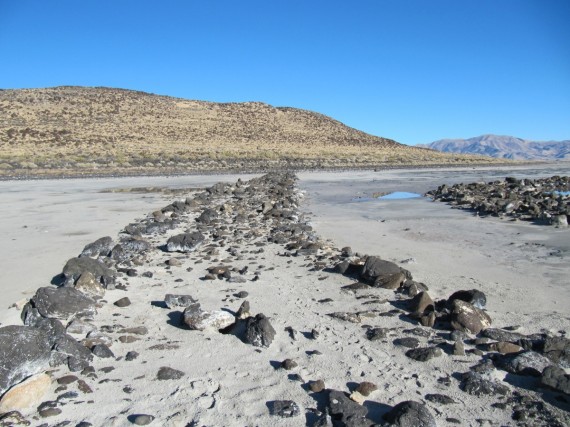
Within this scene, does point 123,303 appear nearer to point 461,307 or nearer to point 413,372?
point 413,372

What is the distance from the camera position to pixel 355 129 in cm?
9419

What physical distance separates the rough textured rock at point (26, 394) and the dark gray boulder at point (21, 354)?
144mm

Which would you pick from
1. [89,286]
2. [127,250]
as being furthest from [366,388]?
[127,250]

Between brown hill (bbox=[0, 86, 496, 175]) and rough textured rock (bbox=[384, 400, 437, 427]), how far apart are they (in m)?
39.9

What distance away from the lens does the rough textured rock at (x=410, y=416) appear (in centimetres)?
307

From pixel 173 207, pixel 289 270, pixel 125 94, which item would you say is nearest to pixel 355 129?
pixel 125 94

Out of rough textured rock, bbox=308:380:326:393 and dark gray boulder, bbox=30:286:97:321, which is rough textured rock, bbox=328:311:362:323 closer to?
rough textured rock, bbox=308:380:326:393

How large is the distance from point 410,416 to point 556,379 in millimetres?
1276

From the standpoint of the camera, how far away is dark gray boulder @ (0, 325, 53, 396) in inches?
140

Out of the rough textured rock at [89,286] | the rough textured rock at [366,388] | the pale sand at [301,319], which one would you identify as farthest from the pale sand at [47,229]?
the rough textured rock at [366,388]

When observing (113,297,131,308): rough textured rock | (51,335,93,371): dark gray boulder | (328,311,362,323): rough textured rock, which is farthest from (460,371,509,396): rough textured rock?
(113,297,131,308): rough textured rock

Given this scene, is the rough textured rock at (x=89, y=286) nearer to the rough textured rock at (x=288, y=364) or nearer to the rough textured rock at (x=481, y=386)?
the rough textured rock at (x=288, y=364)

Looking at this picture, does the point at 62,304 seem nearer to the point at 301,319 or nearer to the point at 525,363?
the point at 301,319

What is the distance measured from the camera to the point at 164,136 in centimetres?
6494
